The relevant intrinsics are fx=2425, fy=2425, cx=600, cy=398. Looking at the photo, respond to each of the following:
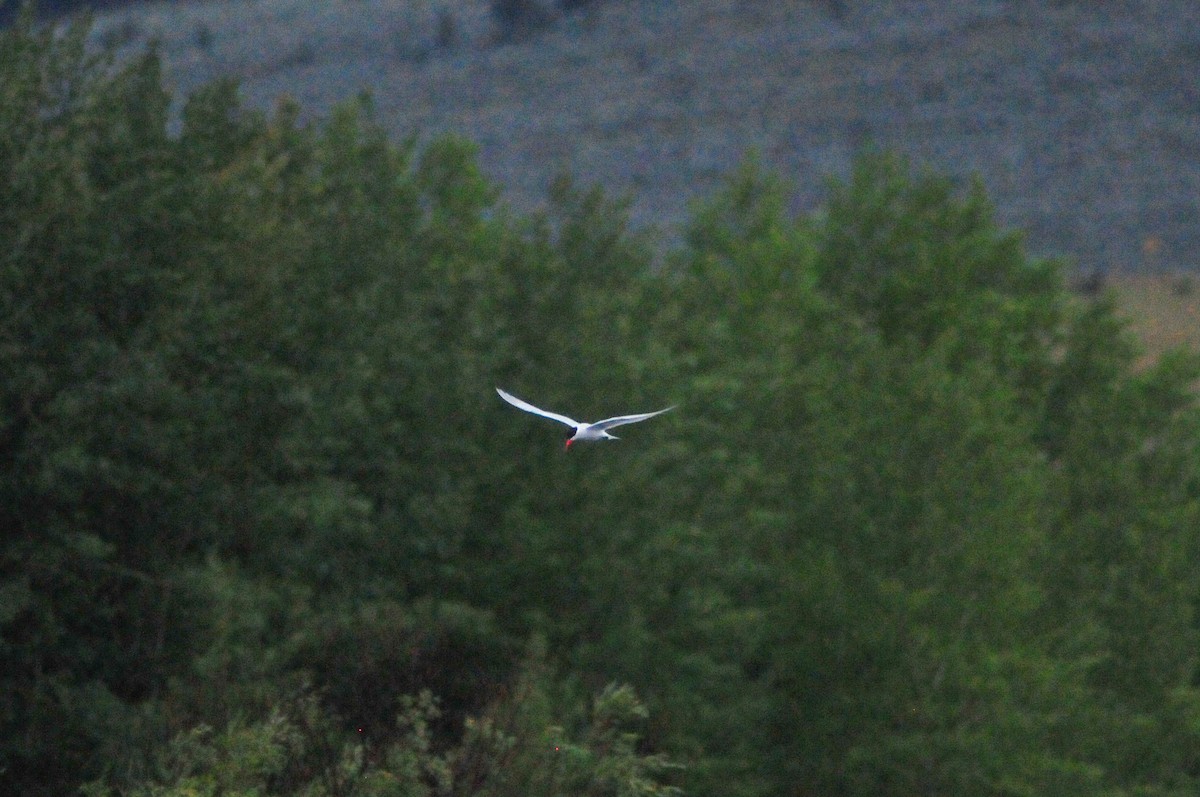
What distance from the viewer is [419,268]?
33.7 m

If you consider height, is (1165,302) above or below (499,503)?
below

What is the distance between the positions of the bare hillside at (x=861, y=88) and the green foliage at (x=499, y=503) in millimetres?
46288

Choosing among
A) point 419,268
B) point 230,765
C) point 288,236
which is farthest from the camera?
point 419,268

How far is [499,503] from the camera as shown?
112 ft

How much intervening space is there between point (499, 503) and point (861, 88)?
7449cm

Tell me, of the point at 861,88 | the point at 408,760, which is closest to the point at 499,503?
the point at 408,760

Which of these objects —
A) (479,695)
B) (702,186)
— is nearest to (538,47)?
(702,186)

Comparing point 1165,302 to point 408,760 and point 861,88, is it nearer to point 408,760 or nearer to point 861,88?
point 861,88

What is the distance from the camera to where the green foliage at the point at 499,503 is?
2230 cm

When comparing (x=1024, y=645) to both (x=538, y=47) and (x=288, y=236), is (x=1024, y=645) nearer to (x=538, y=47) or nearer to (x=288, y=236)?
(x=288, y=236)

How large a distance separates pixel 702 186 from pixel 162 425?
7292cm

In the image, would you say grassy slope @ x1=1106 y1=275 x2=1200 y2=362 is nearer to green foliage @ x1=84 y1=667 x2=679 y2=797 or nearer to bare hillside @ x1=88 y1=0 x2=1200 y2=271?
bare hillside @ x1=88 y1=0 x2=1200 y2=271

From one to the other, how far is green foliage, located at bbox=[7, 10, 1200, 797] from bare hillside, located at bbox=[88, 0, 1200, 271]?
46.3 m

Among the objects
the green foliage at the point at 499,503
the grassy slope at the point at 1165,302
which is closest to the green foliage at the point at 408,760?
the green foliage at the point at 499,503
